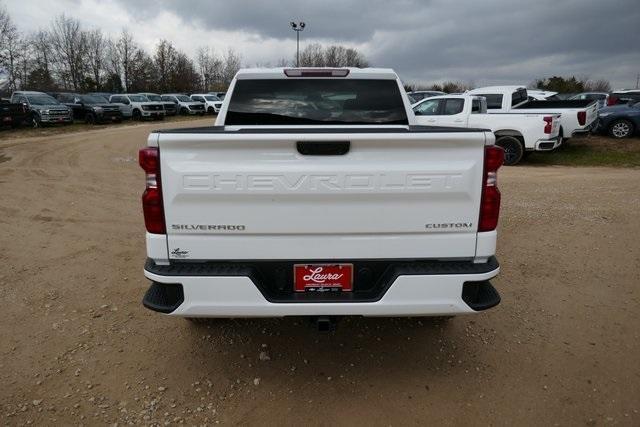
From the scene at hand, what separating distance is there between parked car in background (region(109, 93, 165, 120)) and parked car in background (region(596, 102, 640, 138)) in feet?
79.4

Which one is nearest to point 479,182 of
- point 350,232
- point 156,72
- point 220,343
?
point 350,232

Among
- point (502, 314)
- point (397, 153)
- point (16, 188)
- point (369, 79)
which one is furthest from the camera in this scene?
point (16, 188)

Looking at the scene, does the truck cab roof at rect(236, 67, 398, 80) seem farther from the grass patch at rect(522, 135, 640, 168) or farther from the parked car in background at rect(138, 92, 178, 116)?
the parked car in background at rect(138, 92, 178, 116)

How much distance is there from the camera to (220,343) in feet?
11.4

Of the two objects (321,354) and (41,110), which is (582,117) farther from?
(41,110)

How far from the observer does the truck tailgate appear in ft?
8.16

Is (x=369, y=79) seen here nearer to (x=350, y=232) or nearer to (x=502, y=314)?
(x=350, y=232)

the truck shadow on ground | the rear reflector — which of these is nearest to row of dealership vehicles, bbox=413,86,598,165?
the rear reflector

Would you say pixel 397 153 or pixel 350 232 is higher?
pixel 397 153

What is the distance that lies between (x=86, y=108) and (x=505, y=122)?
2270cm

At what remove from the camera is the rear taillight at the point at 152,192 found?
2.48 metres

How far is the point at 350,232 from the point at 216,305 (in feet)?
2.91

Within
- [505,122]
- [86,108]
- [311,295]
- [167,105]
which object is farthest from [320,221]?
[167,105]

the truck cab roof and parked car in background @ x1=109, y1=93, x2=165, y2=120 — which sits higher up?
the truck cab roof
